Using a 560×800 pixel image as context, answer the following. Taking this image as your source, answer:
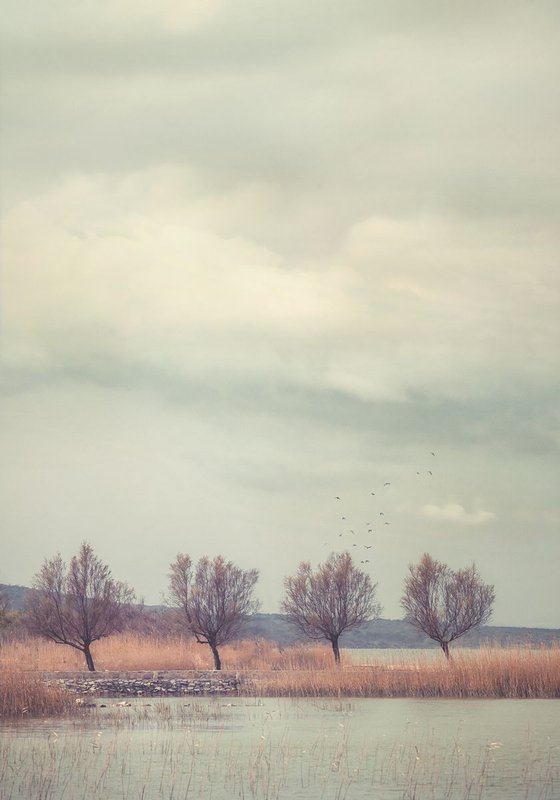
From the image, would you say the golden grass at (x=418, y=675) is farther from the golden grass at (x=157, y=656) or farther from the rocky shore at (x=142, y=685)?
the rocky shore at (x=142, y=685)

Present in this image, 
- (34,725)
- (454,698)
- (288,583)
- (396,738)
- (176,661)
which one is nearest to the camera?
(396,738)

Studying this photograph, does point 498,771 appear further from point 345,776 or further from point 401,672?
point 401,672

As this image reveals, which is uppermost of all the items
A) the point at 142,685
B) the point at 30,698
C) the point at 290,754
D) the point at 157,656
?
→ the point at 157,656

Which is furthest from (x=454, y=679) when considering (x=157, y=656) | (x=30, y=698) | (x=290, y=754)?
(x=157, y=656)

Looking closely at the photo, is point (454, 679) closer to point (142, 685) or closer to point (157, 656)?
point (142, 685)

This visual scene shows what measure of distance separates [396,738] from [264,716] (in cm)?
702

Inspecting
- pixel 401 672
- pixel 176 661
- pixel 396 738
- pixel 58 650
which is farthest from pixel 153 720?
pixel 58 650

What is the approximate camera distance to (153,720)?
29438mm

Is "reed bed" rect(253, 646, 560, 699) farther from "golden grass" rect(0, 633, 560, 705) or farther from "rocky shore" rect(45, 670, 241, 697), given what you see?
"rocky shore" rect(45, 670, 241, 697)

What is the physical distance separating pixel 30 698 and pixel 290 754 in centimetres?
1032

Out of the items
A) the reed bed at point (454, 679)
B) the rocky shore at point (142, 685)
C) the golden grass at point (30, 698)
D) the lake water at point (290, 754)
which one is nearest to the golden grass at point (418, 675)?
the reed bed at point (454, 679)

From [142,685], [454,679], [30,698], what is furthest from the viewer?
[142,685]

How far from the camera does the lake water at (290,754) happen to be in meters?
18.1

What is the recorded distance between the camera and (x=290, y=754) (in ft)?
73.0
